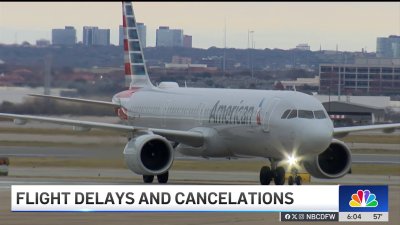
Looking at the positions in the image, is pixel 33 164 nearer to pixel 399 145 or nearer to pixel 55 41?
pixel 55 41

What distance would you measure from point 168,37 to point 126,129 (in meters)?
16.7

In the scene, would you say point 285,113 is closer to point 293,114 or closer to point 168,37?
point 293,114

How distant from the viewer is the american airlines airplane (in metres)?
41.0

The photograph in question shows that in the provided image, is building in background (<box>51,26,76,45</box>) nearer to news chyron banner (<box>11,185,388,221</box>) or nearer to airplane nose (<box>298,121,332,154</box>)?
airplane nose (<box>298,121,332,154</box>)

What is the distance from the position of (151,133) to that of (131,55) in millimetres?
10763

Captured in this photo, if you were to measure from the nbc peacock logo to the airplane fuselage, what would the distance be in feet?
41.7

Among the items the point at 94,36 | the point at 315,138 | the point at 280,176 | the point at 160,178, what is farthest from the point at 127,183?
the point at 94,36

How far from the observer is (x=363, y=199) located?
89.4 feet

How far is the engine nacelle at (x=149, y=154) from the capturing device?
42281mm

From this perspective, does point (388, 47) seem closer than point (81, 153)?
No

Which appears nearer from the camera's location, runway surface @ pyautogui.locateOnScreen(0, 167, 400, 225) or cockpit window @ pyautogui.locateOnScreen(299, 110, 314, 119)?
runway surface @ pyautogui.locateOnScreen(0, 167, 400, 225)

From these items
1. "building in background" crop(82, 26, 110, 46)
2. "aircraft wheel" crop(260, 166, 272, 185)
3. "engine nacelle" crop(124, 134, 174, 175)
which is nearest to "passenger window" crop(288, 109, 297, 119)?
"aircraft wheel" crop(260, 166, 272, 185)

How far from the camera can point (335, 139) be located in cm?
4484

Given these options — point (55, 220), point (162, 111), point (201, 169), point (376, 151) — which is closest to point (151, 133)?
point (162, 111)
